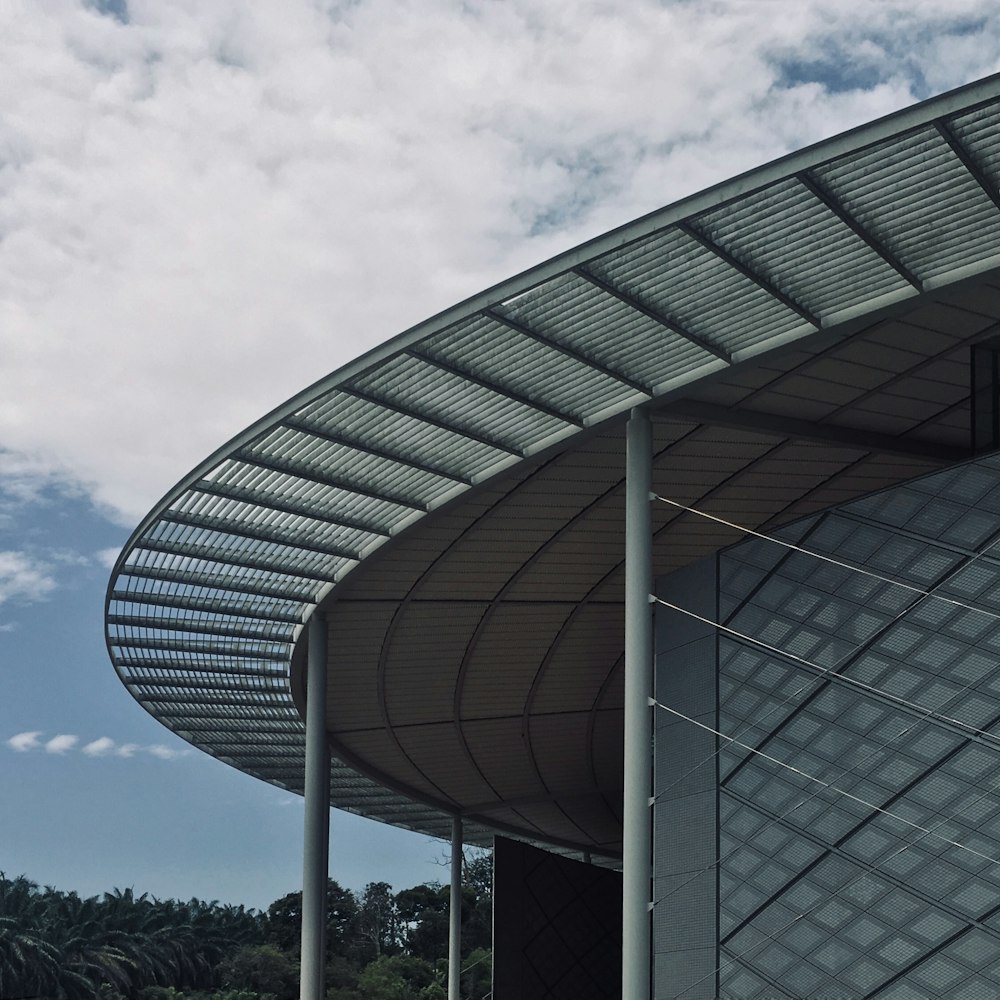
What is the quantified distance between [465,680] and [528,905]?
9.88 metres

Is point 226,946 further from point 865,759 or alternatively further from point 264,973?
point 865,759

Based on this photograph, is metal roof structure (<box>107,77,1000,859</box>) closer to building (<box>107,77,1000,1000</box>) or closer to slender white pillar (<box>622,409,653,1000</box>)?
building (<box>107,77,1000,1000</box>)

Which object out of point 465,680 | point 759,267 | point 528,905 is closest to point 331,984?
point 528,905

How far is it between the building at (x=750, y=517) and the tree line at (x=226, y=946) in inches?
2008

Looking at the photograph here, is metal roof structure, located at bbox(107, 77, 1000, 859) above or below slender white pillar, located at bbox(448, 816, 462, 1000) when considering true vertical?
above

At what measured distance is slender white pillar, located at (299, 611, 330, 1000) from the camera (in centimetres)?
2942

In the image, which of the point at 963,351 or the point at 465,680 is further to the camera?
the point at 465,680

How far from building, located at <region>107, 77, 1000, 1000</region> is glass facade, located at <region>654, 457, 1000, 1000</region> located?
42 millimetres

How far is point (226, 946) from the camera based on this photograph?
291 ft

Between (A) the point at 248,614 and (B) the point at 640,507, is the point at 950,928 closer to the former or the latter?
(B) the point at 640,507

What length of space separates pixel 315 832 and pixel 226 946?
63160mm

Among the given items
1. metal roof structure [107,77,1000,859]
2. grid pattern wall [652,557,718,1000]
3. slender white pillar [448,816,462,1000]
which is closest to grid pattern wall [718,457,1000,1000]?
grid pattern wall [652,557,718,1000]

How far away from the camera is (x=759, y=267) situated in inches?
715

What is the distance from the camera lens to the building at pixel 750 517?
58.3 ft
